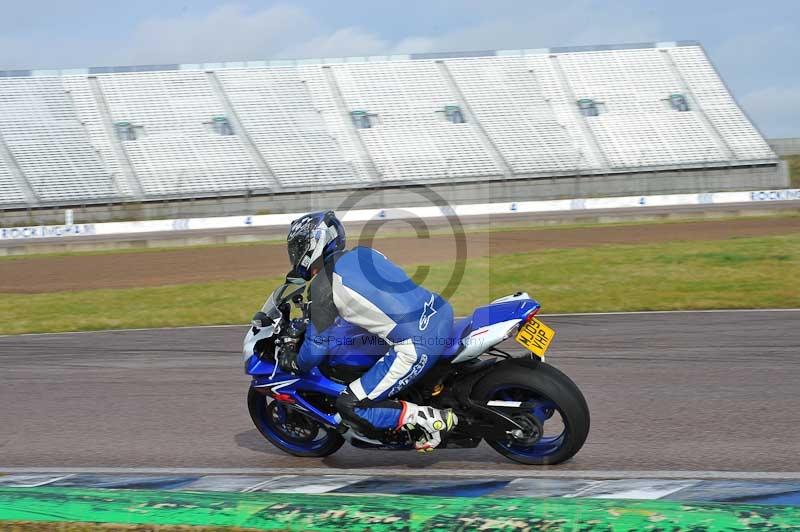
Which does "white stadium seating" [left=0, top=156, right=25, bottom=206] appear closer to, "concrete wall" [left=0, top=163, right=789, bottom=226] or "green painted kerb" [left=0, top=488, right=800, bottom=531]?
"concrete wall" [left=0, top=163, right=789, bottom=226]

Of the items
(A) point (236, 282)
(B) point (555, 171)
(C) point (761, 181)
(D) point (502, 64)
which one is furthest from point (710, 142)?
(A) point (236, 282)

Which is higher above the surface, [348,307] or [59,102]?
[59,102]

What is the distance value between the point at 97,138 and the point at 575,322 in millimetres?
39300

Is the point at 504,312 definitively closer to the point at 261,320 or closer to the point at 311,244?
the point at 311,244

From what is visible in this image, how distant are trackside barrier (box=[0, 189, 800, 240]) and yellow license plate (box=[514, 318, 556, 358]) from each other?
1193 inches

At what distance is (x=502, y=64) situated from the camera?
54938 millimetres

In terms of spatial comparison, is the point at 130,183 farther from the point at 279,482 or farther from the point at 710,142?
the point at 279,482

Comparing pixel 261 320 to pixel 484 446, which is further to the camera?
pixel 484 446

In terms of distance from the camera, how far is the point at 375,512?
14.3 feet

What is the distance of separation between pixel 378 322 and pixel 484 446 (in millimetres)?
1419

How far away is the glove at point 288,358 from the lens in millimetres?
5645

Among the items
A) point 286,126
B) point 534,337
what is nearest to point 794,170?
point 286,126

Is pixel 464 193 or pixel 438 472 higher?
pixel 464 193

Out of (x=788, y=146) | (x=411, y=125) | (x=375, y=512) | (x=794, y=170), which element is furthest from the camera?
(x=788, y=146)
